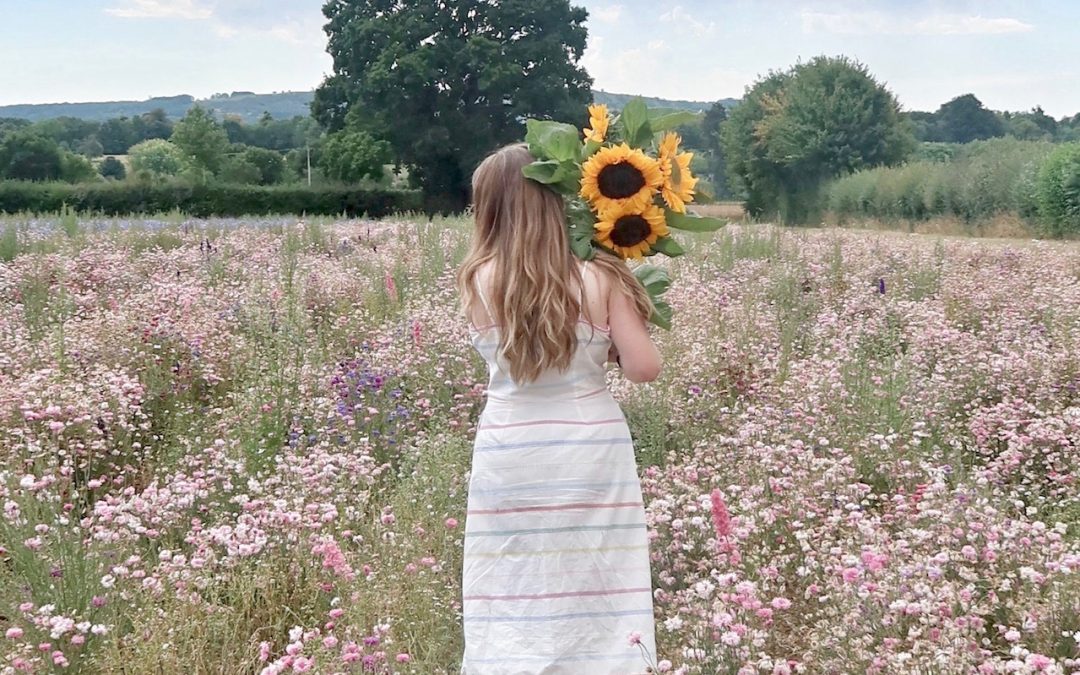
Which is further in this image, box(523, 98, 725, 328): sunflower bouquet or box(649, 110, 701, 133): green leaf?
box(649, 110, 701, 133): green leaf

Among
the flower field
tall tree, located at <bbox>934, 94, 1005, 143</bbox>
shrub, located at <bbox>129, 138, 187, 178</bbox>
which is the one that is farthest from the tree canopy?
tall tree, located at <bbox>934, 94, 1005, 143</bbox>

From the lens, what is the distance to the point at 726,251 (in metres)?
11.6

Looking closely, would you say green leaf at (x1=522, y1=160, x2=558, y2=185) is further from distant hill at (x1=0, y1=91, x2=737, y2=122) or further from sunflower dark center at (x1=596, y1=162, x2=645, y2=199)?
distant hill at (x1=0, y1=91, x2=737, y2=122)

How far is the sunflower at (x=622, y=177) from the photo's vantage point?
9.36 feet

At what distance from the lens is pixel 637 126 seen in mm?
2953

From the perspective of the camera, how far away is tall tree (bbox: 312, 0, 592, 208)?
138 ft

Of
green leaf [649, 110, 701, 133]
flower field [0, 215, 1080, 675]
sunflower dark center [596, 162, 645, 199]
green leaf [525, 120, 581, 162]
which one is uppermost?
green leaf [649, 110, 701, 133]

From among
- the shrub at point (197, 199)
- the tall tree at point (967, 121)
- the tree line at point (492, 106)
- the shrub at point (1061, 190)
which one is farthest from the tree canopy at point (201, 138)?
the tall tree at point (967, 121)

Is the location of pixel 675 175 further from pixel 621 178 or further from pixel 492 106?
pixel 492 106

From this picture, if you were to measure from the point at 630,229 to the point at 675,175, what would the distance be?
210mm

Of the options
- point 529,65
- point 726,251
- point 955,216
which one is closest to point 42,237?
point 726,251

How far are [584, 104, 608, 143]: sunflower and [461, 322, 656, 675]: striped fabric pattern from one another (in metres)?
0.55

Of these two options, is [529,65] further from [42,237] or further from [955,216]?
[42,237]

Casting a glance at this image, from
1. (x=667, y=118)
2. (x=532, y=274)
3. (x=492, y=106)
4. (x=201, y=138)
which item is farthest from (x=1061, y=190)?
(x=201, y=138)
